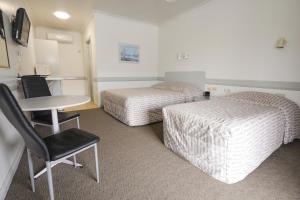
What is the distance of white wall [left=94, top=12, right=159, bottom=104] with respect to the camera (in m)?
4.11

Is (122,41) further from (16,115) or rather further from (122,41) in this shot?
(16,115)

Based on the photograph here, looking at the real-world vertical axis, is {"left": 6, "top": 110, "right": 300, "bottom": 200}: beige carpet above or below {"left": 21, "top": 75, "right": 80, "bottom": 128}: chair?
below

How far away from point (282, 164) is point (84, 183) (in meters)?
2.03

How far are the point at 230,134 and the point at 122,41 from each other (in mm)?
3866

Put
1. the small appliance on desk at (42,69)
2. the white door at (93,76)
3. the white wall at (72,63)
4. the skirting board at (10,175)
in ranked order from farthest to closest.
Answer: the white wall at (72,63) → the white door at (93,76) → the small appliance on desk at (42,69) → the skirting board at (10,175)

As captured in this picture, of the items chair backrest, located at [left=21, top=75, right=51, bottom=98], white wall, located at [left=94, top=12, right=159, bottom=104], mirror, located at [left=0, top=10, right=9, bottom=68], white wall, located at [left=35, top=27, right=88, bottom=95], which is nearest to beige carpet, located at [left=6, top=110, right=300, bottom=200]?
chair backrest, located at [left=21, top=75, right=51, bottom=98]

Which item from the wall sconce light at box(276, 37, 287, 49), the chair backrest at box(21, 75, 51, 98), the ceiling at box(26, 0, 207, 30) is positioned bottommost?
the chair backrest at box(21, 75, 51, 98)

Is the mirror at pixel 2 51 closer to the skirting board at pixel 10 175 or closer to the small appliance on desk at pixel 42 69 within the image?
the skirting board at pixel 10 175

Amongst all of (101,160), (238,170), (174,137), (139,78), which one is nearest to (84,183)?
(101,160)

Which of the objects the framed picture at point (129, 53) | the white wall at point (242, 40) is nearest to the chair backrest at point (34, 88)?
the framed picture at point (129, 53)

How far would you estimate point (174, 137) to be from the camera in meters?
1.91

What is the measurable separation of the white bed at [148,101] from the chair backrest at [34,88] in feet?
4.03

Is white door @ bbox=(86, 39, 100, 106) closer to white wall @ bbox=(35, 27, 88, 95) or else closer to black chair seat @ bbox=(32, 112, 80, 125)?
white wall @ bbox=(35, 27, 88, 95)

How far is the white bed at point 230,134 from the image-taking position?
1.40m
